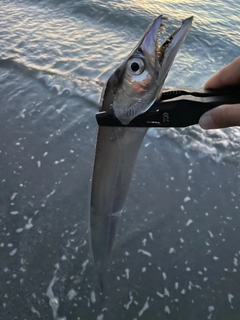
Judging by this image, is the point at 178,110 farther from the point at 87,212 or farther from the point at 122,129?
the point at 87,212

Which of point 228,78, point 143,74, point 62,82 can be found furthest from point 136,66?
point 62,82

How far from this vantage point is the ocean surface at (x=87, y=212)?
1.78 meters

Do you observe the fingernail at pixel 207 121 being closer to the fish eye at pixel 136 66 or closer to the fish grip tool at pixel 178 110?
the fish grip tool at pixel 178 110

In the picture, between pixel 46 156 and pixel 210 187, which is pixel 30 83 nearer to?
Result: pixel 46 156

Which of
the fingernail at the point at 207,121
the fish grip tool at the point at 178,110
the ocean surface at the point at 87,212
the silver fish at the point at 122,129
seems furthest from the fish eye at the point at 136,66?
the ocean surface at the point at 87,212

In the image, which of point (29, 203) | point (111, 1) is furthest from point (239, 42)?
point (29, 203)

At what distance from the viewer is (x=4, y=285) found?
71.5 inches

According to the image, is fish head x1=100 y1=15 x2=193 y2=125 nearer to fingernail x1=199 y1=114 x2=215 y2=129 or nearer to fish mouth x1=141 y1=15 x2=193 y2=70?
fish mouth x1=141 y1=15 x2=193 y2=70

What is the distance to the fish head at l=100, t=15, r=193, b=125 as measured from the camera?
1.14 m

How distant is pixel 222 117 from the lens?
1.22m

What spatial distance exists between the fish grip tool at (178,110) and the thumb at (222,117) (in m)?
0.04

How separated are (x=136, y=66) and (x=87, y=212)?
106cm

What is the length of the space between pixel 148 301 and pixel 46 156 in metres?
1.20

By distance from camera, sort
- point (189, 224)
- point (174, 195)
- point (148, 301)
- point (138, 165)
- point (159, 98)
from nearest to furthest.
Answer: point (159, 98)
point (148, 301)
point (189, 224)
point (174, 195)
point (138, 165)
